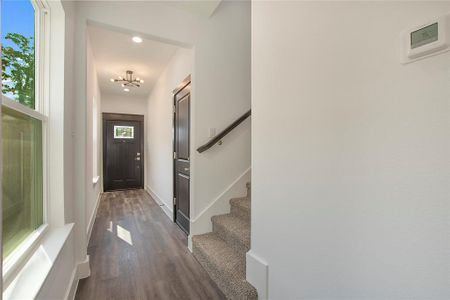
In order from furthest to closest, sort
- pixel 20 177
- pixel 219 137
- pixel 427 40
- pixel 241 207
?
1. pixel 219 137
2. pixel 241 207
3. pixel 20 177
4. pixel 427 40

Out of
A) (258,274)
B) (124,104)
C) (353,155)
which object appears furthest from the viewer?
(124,104)

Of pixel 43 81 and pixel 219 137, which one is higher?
pixel 43 81

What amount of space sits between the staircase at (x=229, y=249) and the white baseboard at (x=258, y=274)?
0.05m

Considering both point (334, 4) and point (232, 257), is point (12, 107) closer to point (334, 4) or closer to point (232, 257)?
point (334, 4)

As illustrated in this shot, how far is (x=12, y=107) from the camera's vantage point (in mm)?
1065

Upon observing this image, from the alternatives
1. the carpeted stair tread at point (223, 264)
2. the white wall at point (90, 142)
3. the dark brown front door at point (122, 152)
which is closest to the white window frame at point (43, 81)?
the white wall at point (90, 142)

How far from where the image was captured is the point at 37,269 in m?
1.07

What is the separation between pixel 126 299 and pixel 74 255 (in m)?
0.63

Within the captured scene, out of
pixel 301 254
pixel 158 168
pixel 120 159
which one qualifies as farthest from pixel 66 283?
pixel 120 159

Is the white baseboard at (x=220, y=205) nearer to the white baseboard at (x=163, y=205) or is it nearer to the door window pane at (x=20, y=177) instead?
the white baseboard at (x=163, y=205)

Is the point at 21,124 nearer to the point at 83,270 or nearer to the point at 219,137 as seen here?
the point at 83,270

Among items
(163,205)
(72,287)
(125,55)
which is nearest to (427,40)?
(72,287)

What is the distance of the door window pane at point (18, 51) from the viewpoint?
1.06m

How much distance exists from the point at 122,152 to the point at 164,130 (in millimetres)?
2471
